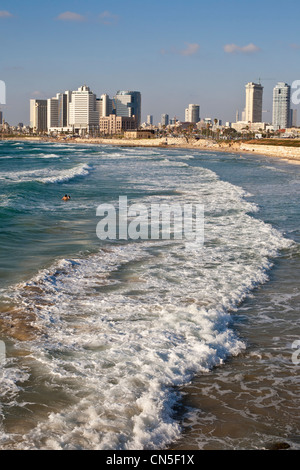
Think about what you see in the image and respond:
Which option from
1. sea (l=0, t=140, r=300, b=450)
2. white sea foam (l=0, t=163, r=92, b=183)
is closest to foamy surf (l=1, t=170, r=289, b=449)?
sea (l=0, t=140, r=300, b=450)

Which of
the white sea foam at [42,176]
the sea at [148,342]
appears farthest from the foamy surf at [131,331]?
the white sea foam at [42,176]

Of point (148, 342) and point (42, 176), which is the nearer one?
point (148, 342)

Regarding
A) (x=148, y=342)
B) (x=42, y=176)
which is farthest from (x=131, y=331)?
(x=42, y=176)

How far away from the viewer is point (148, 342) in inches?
256

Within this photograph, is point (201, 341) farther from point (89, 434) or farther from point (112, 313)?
point (89, 434)

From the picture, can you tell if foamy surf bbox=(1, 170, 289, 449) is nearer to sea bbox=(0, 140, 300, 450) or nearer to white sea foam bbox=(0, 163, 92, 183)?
sea bbox=(0, 140, 300, 450)

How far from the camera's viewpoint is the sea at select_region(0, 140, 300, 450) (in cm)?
465

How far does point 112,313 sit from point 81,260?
135 inches

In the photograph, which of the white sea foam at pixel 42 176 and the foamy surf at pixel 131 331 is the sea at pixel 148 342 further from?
the white sea foam at pixel 42 176

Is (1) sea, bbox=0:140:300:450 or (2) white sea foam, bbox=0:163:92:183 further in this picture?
(2) white sea foam, bbox=0:163:92:183

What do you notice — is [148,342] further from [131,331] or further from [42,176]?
[42,176]

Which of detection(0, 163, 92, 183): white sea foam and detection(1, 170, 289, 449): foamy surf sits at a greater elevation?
detection(0, 163, 92, 183): white sea foam

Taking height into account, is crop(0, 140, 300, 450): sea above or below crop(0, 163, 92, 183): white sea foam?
below

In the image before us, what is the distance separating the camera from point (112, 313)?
7.54 meters
